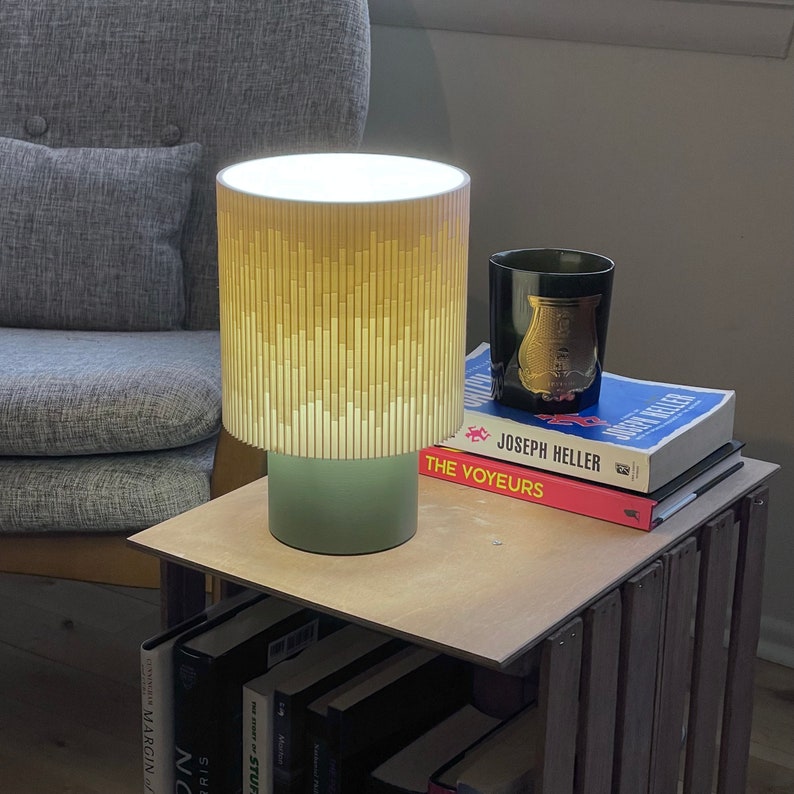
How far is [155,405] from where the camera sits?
1.36 meters

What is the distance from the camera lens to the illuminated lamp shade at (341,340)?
0.89 metres

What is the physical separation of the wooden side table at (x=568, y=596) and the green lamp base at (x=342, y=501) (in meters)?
0.01

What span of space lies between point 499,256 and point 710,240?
628mm

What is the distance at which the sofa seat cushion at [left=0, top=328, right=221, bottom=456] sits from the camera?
1.35 meters

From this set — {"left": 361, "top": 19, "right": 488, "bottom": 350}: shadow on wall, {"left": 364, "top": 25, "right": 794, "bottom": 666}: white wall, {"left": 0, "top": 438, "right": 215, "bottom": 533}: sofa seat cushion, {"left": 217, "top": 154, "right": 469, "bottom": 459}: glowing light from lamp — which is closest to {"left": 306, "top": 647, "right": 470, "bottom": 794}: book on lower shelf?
{"left": 217, "top": 154, "right": 469, "bottom": 459}: glowing light from lamp

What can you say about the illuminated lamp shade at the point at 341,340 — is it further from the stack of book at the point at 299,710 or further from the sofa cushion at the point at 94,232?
the sofa cushion at the point at 94,232

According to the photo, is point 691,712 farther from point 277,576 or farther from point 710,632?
point 277,576

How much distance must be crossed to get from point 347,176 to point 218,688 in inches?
19.0

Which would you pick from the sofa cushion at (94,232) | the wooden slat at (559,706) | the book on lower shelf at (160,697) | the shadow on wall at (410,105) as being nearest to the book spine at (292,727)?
the book on lower shelf at (160,697)

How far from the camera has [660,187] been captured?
172 cm

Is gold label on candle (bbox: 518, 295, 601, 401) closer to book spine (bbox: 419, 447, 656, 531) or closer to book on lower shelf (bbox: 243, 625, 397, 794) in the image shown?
book spine (bbox: 419, 447, 656, 531)

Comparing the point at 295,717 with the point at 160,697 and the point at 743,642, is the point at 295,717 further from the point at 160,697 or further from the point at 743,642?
the point at 743,642

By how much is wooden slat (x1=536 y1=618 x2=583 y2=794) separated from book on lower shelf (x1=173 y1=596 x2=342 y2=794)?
0.30 m

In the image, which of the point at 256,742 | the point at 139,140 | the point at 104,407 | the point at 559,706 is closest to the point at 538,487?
the point at 559,706
